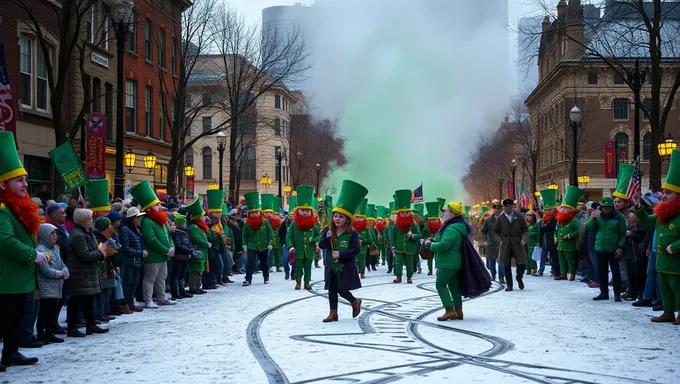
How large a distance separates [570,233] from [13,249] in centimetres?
1614

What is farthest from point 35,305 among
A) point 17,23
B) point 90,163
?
point 17,23

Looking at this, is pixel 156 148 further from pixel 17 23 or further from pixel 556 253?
pixel 556 253

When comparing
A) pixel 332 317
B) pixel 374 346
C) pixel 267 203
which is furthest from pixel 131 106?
pixel 374 346

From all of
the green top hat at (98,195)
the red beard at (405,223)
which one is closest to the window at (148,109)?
the red beard at (405,223)

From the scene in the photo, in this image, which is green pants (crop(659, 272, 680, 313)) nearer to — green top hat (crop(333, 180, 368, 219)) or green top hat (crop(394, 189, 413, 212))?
green top hat (crop(333, 180, 368, 219))

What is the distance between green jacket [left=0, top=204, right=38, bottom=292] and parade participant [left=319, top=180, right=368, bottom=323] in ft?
17.3

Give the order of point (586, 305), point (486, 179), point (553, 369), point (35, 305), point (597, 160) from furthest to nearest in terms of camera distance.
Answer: point (486, 179) → point (597, 160) → point (586, 305) → point (35, 305) → point (553, 369)

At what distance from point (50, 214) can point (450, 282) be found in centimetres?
633

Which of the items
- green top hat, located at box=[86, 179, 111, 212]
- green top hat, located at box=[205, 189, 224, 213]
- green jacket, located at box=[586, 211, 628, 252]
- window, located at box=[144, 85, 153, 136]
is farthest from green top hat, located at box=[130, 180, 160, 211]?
window, located at box=[144, 85, 153, 136]

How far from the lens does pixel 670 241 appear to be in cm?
1253

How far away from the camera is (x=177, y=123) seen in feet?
107

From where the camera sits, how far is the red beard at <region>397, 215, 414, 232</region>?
23438 millimetres

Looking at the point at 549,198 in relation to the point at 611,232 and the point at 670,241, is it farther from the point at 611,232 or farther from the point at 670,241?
the point at 670,241

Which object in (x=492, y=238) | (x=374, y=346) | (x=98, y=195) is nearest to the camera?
(x=374, y=346)
